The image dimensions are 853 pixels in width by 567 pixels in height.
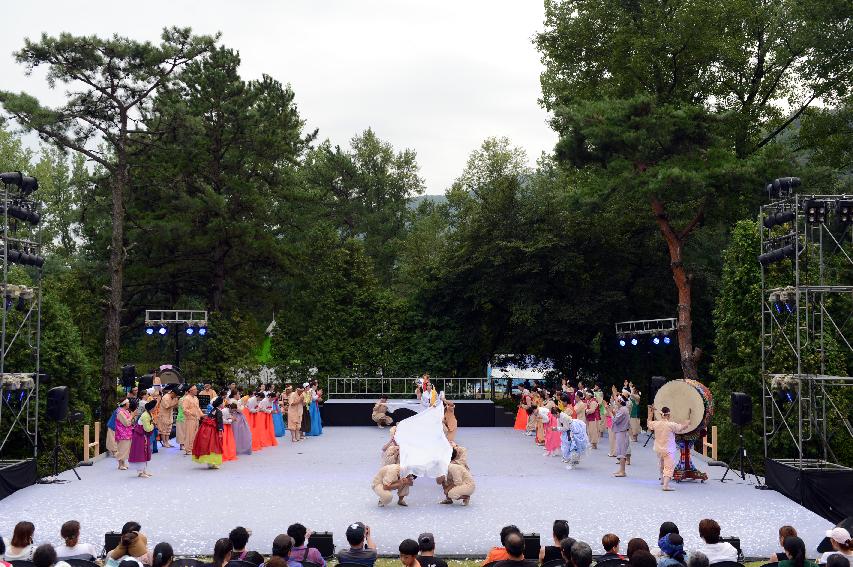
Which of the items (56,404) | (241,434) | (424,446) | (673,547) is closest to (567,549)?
(673,547)

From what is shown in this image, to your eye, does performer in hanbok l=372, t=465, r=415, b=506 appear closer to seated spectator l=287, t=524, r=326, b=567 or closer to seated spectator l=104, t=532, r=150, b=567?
Result: seated spectator l=287, t=524, r=326, b=567

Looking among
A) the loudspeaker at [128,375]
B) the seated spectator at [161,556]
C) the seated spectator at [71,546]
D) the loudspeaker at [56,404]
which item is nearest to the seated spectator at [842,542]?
the seated spectator at [161,556]

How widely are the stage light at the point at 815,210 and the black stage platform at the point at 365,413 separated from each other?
14962 millimetres

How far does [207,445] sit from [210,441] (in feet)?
0.33

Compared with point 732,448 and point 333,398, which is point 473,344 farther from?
point 732,448

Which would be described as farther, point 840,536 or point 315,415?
point 315,415

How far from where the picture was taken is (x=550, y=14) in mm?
32469

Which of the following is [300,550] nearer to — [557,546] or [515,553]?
[515,553]

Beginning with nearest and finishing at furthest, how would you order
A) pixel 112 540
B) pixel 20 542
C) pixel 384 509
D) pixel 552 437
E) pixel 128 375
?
pixel 20 542, pixel 112 540, pixel 384 509, pixel 552 437, pixel 128 375

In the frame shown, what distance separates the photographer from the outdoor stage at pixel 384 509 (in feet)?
37.2

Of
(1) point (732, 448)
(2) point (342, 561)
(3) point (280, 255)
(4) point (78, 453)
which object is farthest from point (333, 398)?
(2) point (342, 561)

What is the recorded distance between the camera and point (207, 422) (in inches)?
664

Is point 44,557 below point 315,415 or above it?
above

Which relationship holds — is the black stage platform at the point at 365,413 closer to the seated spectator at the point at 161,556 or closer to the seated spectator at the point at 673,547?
the seated spectator at the point at 673,547
